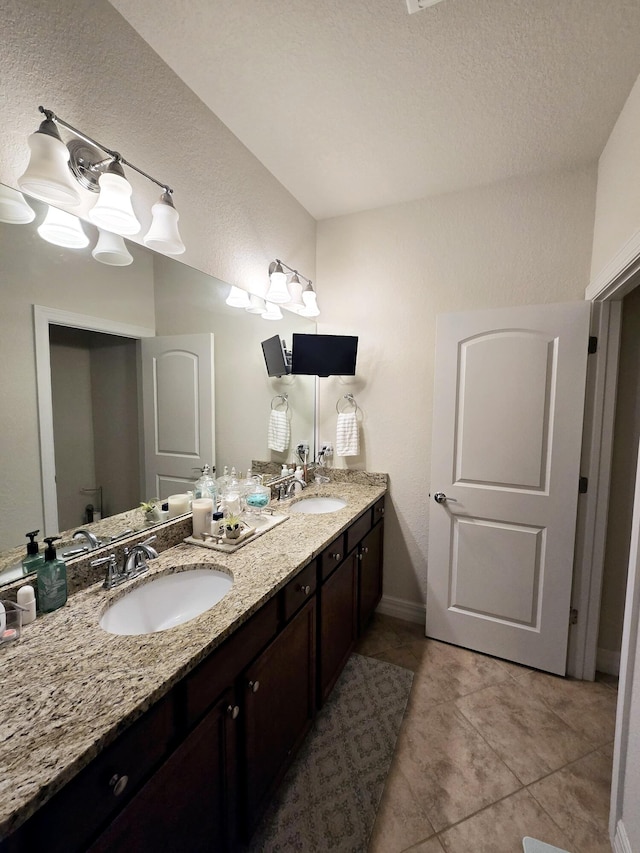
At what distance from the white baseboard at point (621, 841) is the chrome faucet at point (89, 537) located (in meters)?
1.86

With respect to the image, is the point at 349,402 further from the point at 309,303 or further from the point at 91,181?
the point at 91,181

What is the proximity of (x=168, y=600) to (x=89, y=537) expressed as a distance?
33cm

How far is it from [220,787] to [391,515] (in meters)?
1.61

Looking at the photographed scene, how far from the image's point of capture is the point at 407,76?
1325mm

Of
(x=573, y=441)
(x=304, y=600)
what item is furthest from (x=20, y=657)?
(x=573, y=441)

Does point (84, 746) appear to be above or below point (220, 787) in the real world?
above

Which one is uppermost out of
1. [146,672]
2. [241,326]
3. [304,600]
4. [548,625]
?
[241,326]

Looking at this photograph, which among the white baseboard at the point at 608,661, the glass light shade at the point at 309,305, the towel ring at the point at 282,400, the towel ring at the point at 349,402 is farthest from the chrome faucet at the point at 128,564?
the white baseboard at the point at 608,661

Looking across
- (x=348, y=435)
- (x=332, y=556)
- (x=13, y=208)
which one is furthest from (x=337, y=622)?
(x=13, y=208)

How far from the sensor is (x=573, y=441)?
5.67ft

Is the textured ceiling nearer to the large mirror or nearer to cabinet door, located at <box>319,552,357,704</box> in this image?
the large mirror

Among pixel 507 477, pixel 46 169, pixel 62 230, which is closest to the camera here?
pixel 46 169

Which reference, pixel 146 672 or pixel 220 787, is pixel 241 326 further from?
pixel 220 787

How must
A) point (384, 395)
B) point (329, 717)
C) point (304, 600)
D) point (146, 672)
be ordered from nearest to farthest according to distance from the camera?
point (146, 672) < point (304, 600) < point (329, 717) < point (384, 395)
